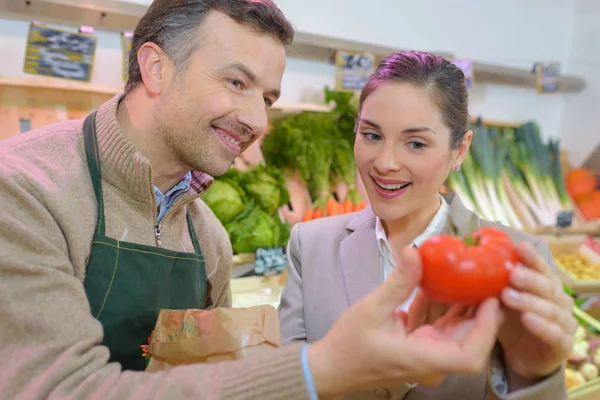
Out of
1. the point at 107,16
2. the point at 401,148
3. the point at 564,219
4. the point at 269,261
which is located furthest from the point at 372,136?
the point at 564,219

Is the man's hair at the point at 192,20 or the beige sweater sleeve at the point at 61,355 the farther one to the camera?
the man's hair at the point at 192,20

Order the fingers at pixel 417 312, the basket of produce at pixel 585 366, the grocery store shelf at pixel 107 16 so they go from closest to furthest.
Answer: the fingers at pixel 417 312, the basket of produce at pixel 585 366, the grocery store shelf at pixel 107 16

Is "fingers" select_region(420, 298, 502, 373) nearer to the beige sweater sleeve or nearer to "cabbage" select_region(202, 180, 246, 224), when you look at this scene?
the beige sweater sleeve

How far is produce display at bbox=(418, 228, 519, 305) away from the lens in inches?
40.4

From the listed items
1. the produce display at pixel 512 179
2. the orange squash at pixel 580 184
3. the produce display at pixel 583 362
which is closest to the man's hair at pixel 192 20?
the produce display at pixel 583 362

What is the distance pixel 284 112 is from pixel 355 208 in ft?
3.05

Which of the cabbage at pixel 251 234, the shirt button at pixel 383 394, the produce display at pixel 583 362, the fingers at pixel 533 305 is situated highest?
the fingers at pixel 533 305

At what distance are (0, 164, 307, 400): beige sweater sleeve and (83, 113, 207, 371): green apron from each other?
0.26 m

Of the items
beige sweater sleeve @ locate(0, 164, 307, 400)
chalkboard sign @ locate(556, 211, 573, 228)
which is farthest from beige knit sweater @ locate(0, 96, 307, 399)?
chalkboard sign @ locate(556, 211, 573, 228)

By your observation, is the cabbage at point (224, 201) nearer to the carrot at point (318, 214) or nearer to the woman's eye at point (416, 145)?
the carrot at point (318, 214)

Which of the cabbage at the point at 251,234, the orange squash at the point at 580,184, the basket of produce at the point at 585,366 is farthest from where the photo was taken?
the orange squash at the point at 580,184

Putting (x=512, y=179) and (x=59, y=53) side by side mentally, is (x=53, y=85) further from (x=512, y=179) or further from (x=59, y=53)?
(x=512, y=179)

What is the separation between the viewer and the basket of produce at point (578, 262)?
395 centimetres

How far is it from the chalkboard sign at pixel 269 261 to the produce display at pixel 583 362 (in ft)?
5.83
